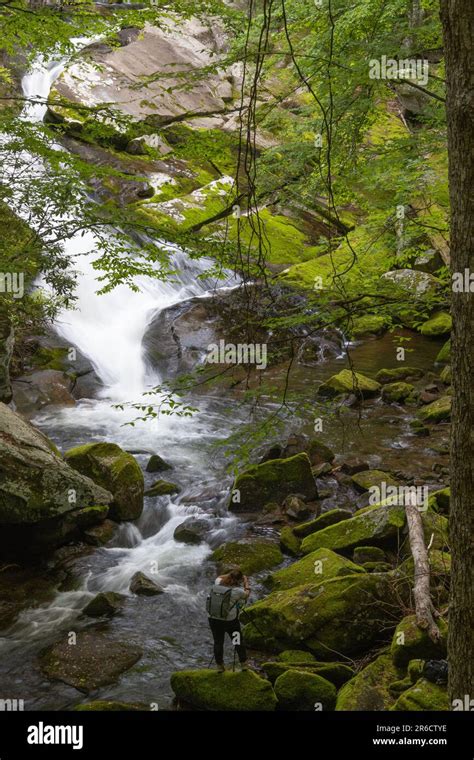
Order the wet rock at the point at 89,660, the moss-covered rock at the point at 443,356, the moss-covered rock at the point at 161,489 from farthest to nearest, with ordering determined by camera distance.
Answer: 1. the moss-covered rock at the point at 443,356
2. the moss-covered rock at the point at 161,489
3. the wet rock at the point at 89,660

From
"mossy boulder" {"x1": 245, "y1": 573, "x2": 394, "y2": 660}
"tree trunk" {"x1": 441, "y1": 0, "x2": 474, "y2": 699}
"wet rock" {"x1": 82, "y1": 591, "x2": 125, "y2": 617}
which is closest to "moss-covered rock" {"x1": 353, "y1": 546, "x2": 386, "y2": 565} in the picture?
"mossy boulder" {"x1": 245, "y1": 573, "x2": 394, "y2": 660}

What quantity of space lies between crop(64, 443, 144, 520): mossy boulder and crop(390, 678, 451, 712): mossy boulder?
20.2 feet

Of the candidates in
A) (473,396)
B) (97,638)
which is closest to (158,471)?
(97,638)

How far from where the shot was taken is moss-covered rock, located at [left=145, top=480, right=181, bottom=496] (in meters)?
11.2

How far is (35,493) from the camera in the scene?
8789 millimetres

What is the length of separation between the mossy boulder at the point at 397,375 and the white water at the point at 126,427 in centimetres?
467

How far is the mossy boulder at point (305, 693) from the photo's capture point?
5762 mm

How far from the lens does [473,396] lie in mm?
3088

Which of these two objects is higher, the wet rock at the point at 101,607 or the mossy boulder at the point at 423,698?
the mossy boulder at the point at 423,698

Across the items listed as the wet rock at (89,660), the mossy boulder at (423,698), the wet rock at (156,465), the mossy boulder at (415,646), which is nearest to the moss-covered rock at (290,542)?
the wet rock at (89,660)

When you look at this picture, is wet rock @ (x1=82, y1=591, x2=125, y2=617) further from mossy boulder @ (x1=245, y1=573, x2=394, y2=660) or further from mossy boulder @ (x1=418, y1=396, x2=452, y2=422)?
mossy boulder @ (x1=418, y1=396, x2=452, y2=422)

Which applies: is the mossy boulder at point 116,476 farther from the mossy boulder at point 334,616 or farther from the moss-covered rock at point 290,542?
the mossy boulder at point 334,616

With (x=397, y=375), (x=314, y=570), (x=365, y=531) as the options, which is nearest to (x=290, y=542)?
(x=365, y=531)

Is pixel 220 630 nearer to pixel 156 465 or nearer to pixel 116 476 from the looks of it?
pixel 116 476
